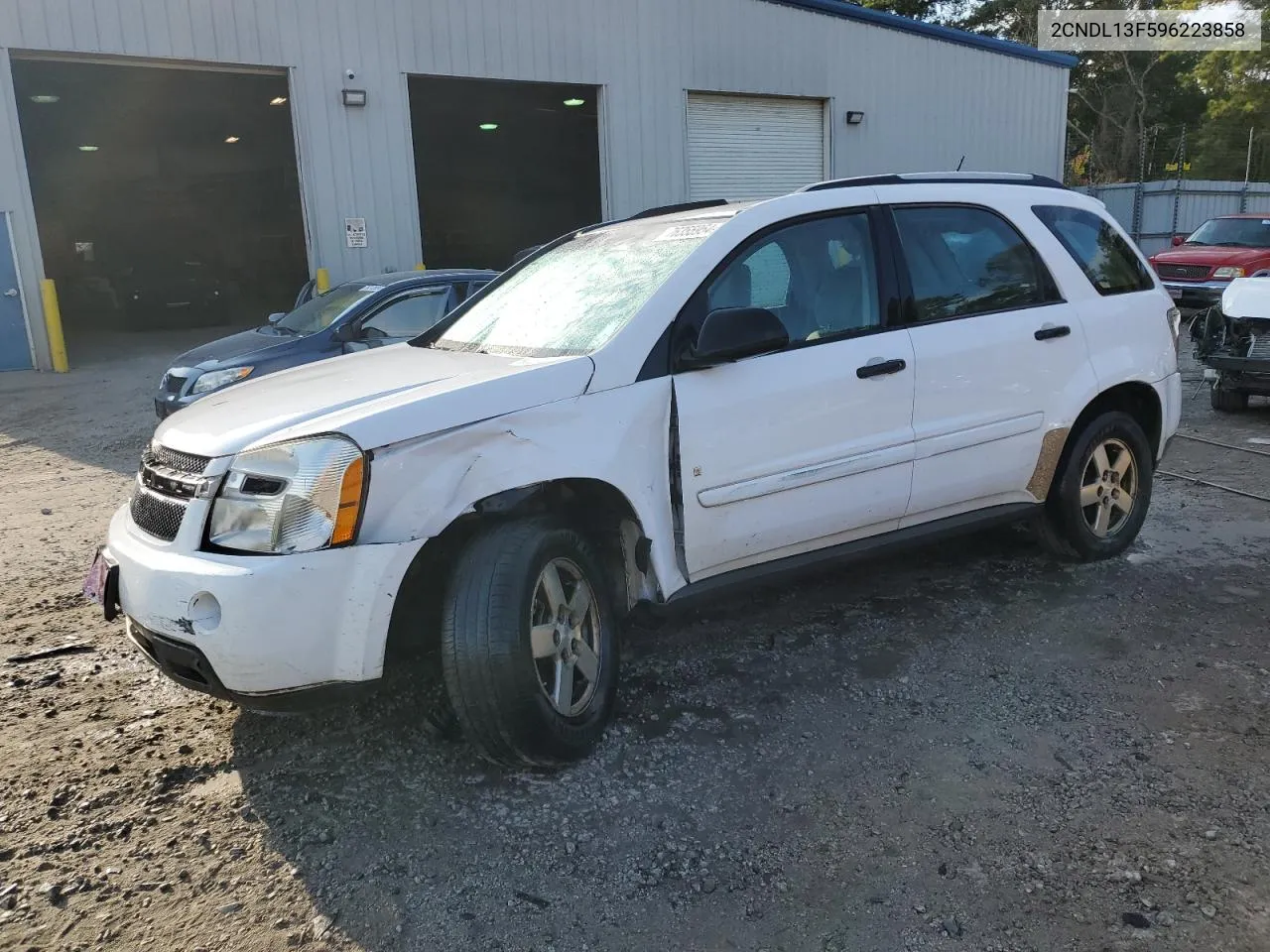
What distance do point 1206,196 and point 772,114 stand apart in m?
14.5

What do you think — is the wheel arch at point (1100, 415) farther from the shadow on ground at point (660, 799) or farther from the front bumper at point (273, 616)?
the front bumper at point (273, 616)

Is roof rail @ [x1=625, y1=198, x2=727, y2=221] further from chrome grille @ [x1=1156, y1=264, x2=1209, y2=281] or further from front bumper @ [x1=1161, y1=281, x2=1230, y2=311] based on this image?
chrome grille @ [x1=1156, y1=264, x2=1209, y2=281]

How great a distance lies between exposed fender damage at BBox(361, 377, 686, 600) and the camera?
2.92 m

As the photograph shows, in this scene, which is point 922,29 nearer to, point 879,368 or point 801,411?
point 879,368

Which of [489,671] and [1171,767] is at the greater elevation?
[489,671]

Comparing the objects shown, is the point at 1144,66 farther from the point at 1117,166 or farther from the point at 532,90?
the point at 532,90

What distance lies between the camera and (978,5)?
38656mm

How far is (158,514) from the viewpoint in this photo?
3.14m

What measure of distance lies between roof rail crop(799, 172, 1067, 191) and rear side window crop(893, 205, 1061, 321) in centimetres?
16

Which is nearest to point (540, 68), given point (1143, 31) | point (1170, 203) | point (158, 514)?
point (158, 514)

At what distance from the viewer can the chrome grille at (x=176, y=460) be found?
303 cm

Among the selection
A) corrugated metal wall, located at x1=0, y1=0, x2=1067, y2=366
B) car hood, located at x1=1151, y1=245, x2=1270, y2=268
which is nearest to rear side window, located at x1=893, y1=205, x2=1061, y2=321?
corrugated metal wall, located at x1=0, y1=0, x2=1067, y2=366

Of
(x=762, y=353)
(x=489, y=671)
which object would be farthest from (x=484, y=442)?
(x=762, y=353)

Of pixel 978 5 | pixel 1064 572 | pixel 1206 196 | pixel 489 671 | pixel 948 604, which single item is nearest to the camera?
pixel 489 671
